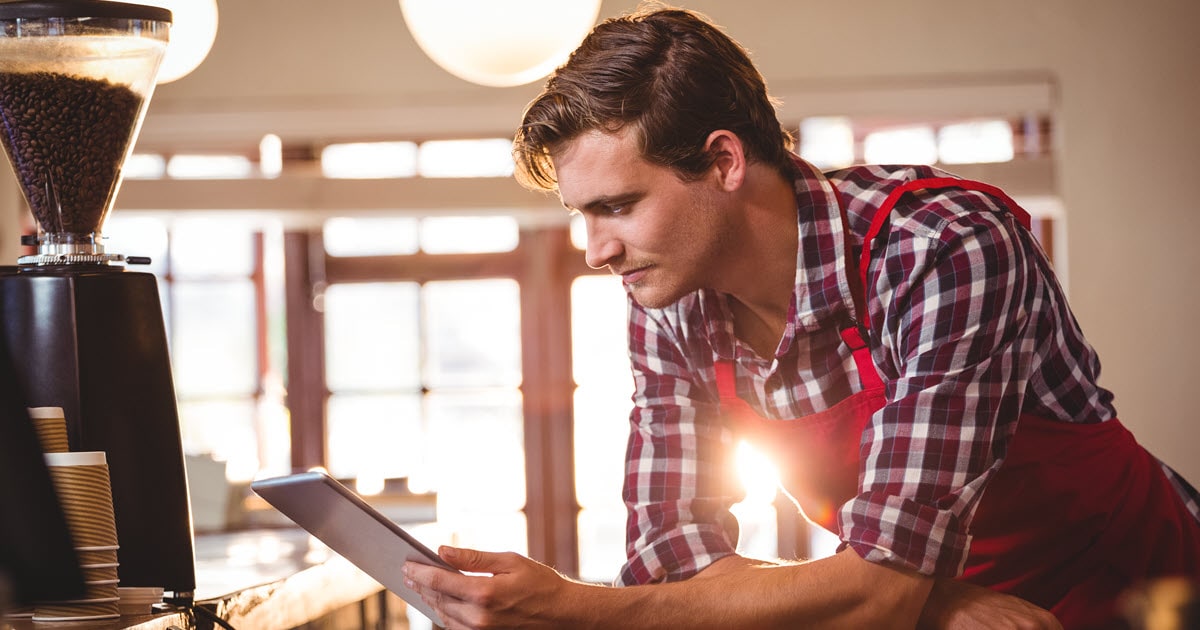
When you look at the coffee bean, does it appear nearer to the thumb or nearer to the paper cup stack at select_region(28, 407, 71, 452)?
the paper cup stack at select_region(28, 407, 71, 452)

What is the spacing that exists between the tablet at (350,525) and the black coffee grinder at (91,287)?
0.38 feet

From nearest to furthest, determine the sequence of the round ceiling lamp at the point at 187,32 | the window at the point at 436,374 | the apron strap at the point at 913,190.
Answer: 1. the apron strap at the point at 913,190
2. the round ceiling lamp at the point at 187,32
3. the window at the point at 436,374

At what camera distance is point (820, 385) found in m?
1.38

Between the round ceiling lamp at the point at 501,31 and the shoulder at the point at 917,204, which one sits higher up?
the round ceiling lamp at the point at 501,31

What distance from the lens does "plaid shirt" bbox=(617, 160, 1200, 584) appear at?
116 centimetres

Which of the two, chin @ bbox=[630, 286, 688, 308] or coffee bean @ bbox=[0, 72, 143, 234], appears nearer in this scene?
coffee bean @ bbox=[0, 72, 143, 234]

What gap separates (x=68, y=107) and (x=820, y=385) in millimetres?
850

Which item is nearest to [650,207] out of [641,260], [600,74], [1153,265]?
[641,260]

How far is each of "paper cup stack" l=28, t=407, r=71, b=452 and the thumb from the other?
0.36 meters

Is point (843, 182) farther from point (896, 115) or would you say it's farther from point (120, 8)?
point (896, 115)

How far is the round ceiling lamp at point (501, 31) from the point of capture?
6.65ft

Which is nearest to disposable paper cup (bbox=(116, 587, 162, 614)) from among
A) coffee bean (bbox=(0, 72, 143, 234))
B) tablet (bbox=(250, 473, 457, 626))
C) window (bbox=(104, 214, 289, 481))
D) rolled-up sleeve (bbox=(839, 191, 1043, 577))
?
tablet (bbox=(250, 473, 457, 626))

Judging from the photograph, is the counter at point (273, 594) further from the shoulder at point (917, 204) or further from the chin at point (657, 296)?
the shoulder at point (917, 204)

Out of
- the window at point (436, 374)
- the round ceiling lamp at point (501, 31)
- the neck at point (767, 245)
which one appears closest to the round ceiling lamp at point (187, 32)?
the round ceiling lamp at point (501, 31)
